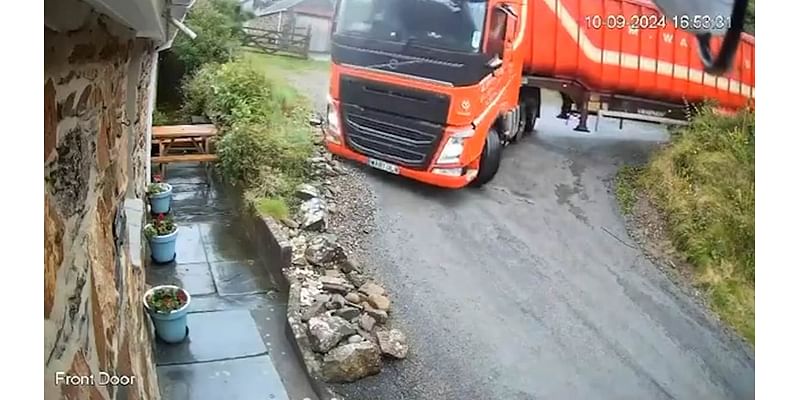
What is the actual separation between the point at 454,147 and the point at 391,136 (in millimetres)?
130

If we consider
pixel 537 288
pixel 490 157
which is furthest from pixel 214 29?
pixel 537 288

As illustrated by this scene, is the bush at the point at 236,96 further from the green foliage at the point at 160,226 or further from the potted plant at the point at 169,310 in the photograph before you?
the potted plant at the point at 169,310

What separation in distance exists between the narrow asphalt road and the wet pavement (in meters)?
0.18

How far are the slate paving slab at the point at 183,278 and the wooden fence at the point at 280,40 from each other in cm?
49

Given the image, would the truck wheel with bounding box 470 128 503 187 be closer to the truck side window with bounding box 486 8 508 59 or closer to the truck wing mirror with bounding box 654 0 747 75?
the truck side window with bounding box 486 8 508 59

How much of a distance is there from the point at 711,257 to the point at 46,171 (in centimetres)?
112

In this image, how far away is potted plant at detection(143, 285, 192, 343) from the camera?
1.55 m

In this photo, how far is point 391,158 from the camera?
153 centimetres

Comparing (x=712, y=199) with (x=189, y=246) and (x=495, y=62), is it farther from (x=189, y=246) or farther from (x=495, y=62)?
(x=189, y=246)

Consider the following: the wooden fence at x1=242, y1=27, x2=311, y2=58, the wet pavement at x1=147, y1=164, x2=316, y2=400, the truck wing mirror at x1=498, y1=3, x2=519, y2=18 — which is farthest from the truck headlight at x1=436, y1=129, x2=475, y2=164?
the wet pavement at x1=147, y1=164, x2=316, y2=400

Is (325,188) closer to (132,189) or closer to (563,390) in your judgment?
(132,189)

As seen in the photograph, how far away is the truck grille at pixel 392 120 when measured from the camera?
1498 millimetres

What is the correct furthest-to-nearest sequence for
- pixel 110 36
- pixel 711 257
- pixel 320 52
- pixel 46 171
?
pixel 320 52, pixel 711 257, pixel 110 36, pixel 46 171
